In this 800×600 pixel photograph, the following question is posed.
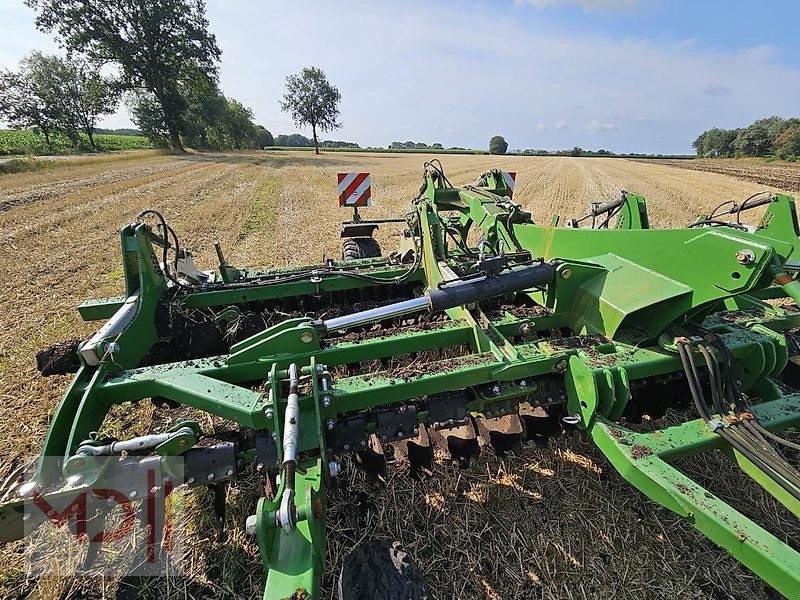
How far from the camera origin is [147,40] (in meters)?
37.8

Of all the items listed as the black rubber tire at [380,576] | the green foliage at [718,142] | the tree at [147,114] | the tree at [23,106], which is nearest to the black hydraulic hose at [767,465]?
the black rubber tire at [380,576]

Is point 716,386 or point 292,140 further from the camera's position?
point 292,140

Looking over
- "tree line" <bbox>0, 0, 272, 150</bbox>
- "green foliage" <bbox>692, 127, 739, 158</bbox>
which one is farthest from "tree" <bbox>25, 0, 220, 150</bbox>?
"green foliage" <bbox>692, 127, 739, 158</bbox>

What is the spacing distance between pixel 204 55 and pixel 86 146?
17.3m

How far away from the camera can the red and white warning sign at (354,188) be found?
5980 mm

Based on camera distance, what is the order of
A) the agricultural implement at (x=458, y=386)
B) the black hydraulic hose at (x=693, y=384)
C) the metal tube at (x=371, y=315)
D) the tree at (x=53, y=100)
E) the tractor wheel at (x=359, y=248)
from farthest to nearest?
the tree at (x=53, y=100) → the tractor wheel at (x=359, y=248) → the metal tube at (x=371, y=315) → the black hydraulic hose at (x=693, y=384) → the agricultural implement at (x=458, y=386)

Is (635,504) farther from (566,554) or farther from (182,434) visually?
(182,434)

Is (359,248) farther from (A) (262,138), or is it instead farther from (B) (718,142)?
(B) (718,142)

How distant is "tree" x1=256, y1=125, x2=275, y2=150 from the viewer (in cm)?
6731

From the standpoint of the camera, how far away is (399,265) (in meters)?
4.26

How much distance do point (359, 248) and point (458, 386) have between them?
3.73 meters

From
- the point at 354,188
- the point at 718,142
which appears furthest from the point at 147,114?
the point at 718,142

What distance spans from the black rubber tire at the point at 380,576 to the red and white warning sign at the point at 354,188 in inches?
196

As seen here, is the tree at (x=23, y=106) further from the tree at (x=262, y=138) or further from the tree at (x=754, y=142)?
the tree at (x=754, y=142)
